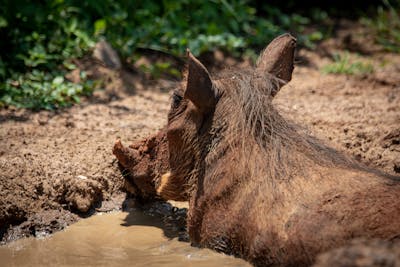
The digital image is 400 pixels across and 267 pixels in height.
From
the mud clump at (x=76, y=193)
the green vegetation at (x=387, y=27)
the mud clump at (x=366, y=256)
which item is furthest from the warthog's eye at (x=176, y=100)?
the green vegetation at (x=387, y=27)

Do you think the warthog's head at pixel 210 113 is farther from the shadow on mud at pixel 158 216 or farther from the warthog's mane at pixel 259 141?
the shadow on mud at pixel 158 216

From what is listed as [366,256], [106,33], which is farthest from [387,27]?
[366,256]

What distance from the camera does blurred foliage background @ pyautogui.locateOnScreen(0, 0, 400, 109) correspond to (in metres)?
6.44

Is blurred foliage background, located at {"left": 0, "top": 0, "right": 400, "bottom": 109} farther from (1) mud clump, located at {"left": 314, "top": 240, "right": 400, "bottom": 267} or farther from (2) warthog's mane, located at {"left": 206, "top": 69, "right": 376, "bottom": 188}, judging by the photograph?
(1) mud clump, located at {"left": 314, "top": 240, "right": 400, "bottom": 267}

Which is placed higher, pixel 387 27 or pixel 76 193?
pixel 387 27

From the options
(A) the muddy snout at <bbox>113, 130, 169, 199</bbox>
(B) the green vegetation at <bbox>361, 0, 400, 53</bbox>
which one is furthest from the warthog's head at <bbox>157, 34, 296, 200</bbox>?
(B) the green vegetation at <bbox>361, 0, 400, 53</bbox>

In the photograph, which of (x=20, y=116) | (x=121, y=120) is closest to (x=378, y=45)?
(x=121, y=120)

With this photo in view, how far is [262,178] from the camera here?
3.70 m

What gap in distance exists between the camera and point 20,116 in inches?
231

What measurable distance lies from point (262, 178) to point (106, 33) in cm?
412

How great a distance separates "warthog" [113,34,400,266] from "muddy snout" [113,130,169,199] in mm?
87

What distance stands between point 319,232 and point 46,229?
2019 mm

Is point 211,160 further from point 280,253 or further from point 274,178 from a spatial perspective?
point 280,253

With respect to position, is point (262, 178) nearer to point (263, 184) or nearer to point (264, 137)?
point (263, 184)
